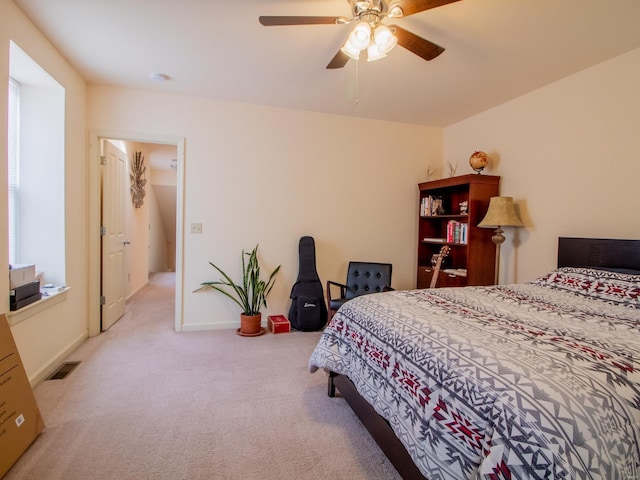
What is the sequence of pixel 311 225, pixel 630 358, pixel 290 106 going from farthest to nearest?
1. pixel 311 225
2. pixel 290 106
3. pixel 630 358

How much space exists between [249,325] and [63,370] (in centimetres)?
145

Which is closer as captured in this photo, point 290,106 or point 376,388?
point 376,388

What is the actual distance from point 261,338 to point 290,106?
2425mm

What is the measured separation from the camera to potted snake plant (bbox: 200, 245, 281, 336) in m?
3.20

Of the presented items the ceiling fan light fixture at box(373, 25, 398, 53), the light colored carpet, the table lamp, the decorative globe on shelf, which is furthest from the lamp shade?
the light colored carpet

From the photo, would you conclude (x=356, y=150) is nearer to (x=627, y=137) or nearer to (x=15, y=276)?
(x=627, y=137)

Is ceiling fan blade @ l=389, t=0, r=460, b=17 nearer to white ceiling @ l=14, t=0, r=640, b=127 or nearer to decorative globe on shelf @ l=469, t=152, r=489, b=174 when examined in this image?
white ceiling @ l=14, t=0, r=640, b=127

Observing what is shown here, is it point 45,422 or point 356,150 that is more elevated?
point 356,150

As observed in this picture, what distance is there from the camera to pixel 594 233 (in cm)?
244

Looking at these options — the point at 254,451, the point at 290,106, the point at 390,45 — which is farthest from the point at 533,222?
the point at 254,451

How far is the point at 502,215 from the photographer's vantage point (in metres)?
2.82

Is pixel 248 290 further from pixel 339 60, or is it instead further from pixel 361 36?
pixel 361 36

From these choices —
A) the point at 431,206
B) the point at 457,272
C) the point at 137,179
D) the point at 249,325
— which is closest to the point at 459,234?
the point at 457,272

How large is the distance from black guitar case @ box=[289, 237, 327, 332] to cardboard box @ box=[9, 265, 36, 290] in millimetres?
2108
